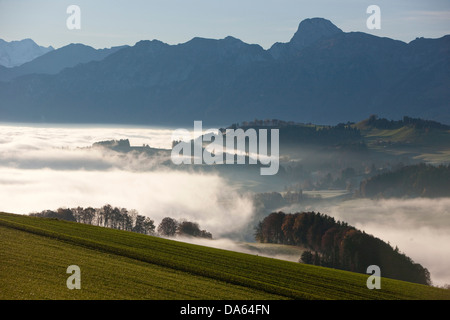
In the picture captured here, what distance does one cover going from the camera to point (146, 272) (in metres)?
65.9

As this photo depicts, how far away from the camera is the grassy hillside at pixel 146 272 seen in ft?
181

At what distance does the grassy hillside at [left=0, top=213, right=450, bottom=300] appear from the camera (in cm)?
5509
